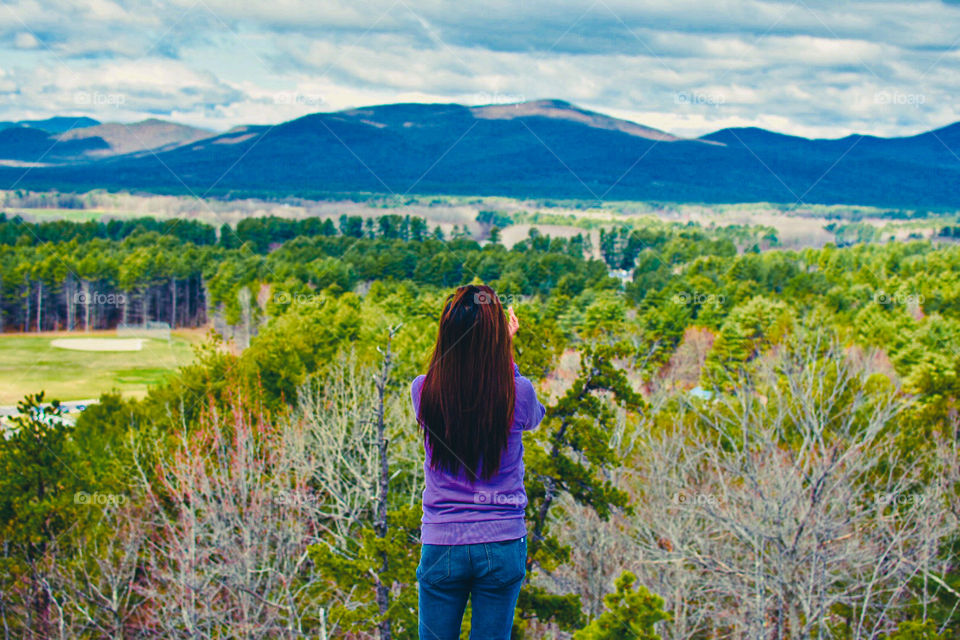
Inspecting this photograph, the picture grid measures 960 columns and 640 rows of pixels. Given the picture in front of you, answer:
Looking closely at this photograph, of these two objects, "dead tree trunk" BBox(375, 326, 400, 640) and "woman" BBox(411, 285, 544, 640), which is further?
"dead tree trunk" BBox(375, 326, 400, 640)

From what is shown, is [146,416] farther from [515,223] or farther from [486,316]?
[515,223]

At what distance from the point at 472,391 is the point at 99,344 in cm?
8040

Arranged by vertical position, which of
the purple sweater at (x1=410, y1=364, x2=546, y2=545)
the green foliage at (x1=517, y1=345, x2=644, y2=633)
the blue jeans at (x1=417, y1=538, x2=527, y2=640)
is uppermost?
the purple sweater at (x1=410, y1=364, x2=546, y2=545)

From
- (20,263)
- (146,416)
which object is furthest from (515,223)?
(146,416)

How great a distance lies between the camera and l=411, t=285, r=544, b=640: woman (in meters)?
3.45

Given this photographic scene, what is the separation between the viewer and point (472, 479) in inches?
139

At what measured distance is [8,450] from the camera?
671 inches

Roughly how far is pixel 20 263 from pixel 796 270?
7683cm

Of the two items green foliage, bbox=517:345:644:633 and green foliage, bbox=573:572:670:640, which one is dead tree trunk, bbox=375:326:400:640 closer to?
green foliage, bbox=517:345:644:633

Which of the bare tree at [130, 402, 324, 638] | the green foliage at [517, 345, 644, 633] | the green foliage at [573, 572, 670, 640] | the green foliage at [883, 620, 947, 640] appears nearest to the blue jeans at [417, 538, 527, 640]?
the green foliage at [573, 572, 670, 640]

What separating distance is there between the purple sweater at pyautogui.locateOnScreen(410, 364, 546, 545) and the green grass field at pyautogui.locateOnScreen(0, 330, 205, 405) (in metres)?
54.0

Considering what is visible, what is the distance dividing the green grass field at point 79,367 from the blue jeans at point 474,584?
5395 cm

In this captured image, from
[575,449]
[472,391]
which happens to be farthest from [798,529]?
[472,391]

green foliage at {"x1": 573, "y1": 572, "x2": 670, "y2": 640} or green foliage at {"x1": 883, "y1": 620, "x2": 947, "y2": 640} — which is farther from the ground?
green foliage at {"x1": 573, "y1": 572, "x2": 670, "y2": 640}
